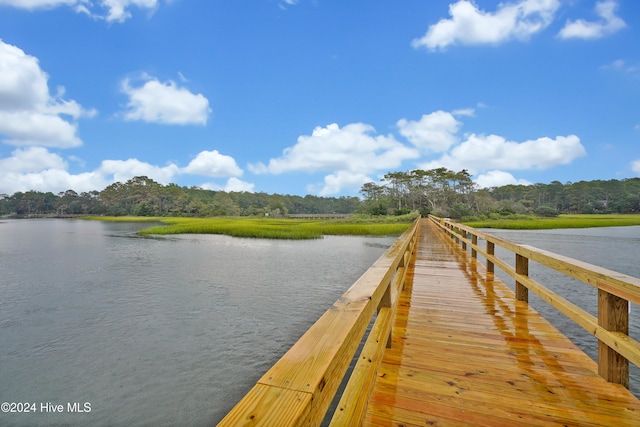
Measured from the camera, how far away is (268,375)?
100 centimetres

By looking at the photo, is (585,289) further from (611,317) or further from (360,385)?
(360,385)

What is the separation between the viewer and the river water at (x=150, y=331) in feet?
15.0

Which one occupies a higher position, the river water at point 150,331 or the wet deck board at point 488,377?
the wet deck board at point 488,377

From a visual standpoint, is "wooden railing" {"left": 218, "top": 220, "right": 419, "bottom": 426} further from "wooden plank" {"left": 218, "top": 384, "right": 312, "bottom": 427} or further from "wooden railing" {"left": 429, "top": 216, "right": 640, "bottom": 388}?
"wooden railing" {"left": 429, "top": 216, "right": 640, "bottom": 388}

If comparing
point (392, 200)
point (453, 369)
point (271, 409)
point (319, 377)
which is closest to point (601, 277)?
point (453, 369)

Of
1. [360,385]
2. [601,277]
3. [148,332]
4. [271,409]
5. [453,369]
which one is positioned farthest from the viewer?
[148,332]

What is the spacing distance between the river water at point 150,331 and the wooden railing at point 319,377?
342cm

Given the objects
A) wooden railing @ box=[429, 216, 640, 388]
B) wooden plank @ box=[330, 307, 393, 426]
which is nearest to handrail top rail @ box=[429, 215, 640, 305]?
wooden railing @ box=[429, 216, 640, 388]

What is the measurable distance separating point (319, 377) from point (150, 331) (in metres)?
7.10

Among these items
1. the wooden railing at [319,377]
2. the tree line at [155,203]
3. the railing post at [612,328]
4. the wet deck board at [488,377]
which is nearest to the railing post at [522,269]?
the wet deck board at [488,377]

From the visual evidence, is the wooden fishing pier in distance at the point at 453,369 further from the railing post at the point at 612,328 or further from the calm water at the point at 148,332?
the calm water at the point at 148,332

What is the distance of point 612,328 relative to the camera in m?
2.26

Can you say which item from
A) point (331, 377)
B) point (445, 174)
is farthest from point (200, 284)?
point (445, 174)

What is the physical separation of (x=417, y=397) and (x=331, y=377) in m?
1.46
